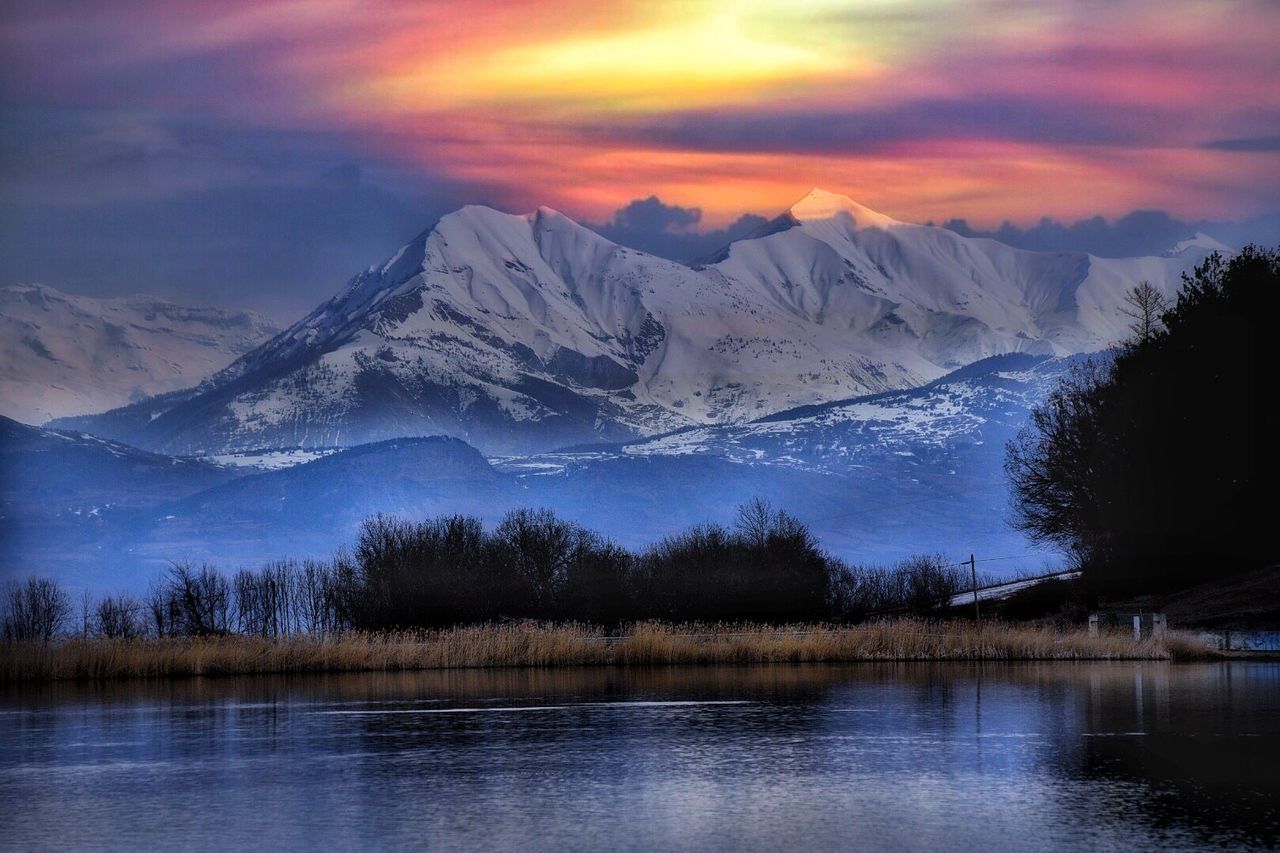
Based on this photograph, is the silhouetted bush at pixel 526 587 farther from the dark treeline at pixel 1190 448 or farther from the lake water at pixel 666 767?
the lake water at pixel 666 767

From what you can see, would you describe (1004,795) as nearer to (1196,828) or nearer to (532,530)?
(1196,828)

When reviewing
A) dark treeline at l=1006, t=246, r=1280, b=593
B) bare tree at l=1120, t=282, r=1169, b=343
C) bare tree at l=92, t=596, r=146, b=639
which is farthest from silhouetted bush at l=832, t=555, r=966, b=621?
bare tree at l=92, t=596, r=146, b=639

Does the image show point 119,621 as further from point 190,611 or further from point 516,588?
point 516,588

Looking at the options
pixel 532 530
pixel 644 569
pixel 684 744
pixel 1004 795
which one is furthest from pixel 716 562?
pixel 1004 795

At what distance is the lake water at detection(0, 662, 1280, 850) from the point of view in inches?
1075

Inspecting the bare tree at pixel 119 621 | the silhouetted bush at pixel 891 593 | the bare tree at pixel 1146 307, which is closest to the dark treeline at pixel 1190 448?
the bare tree at pixel 1146 307

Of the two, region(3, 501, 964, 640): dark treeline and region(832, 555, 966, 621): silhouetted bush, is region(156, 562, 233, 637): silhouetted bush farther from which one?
region(832, 555, 966, 621): silhouetted bush

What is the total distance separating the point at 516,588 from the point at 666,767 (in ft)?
231

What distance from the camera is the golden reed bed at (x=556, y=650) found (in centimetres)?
6694

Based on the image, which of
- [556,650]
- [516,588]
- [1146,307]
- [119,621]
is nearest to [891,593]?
[1146,307]

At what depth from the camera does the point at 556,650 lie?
229 feet

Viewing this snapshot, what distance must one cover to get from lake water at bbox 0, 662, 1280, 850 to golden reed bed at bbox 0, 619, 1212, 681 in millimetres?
9830

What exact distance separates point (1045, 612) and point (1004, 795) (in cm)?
6972

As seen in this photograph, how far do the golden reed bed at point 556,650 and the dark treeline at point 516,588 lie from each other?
20.5m
